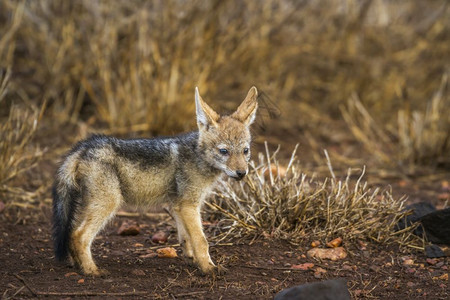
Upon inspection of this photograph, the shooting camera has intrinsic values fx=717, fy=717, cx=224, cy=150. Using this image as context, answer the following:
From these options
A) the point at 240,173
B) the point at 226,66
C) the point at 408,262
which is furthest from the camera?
the point at 226,66

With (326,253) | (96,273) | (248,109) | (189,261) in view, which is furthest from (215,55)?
(96,273)

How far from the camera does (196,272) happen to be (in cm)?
549

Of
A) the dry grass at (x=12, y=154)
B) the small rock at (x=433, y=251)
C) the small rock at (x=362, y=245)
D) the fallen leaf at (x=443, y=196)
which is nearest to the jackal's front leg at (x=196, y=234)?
the small rock at (x=362, y=245)

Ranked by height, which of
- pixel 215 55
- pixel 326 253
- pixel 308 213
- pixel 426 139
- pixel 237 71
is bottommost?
pixel 426 139

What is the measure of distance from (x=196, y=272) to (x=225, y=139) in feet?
3.44

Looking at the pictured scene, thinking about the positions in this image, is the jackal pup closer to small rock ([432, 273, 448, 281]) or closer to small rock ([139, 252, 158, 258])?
small rock ([139, 252, 158, 258])

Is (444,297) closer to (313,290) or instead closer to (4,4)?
(313,290)

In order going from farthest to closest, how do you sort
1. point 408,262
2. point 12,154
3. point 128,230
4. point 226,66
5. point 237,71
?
point 237,71 → point 226,66 → point 12,154 → point 128,230 → point 408,262

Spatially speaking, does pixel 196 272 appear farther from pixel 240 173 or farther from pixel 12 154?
pixel 12 154

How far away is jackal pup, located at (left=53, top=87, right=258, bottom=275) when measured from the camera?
17.2 feet

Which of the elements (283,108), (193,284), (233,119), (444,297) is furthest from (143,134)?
(444,297)

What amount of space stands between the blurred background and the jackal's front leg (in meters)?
2.63

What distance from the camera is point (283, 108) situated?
450 inches

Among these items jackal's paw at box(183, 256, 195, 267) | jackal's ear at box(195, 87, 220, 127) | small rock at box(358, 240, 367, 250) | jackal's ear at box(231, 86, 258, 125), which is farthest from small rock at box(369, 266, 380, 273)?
A: jackal's ear at box(195, 87, 220, 127)
